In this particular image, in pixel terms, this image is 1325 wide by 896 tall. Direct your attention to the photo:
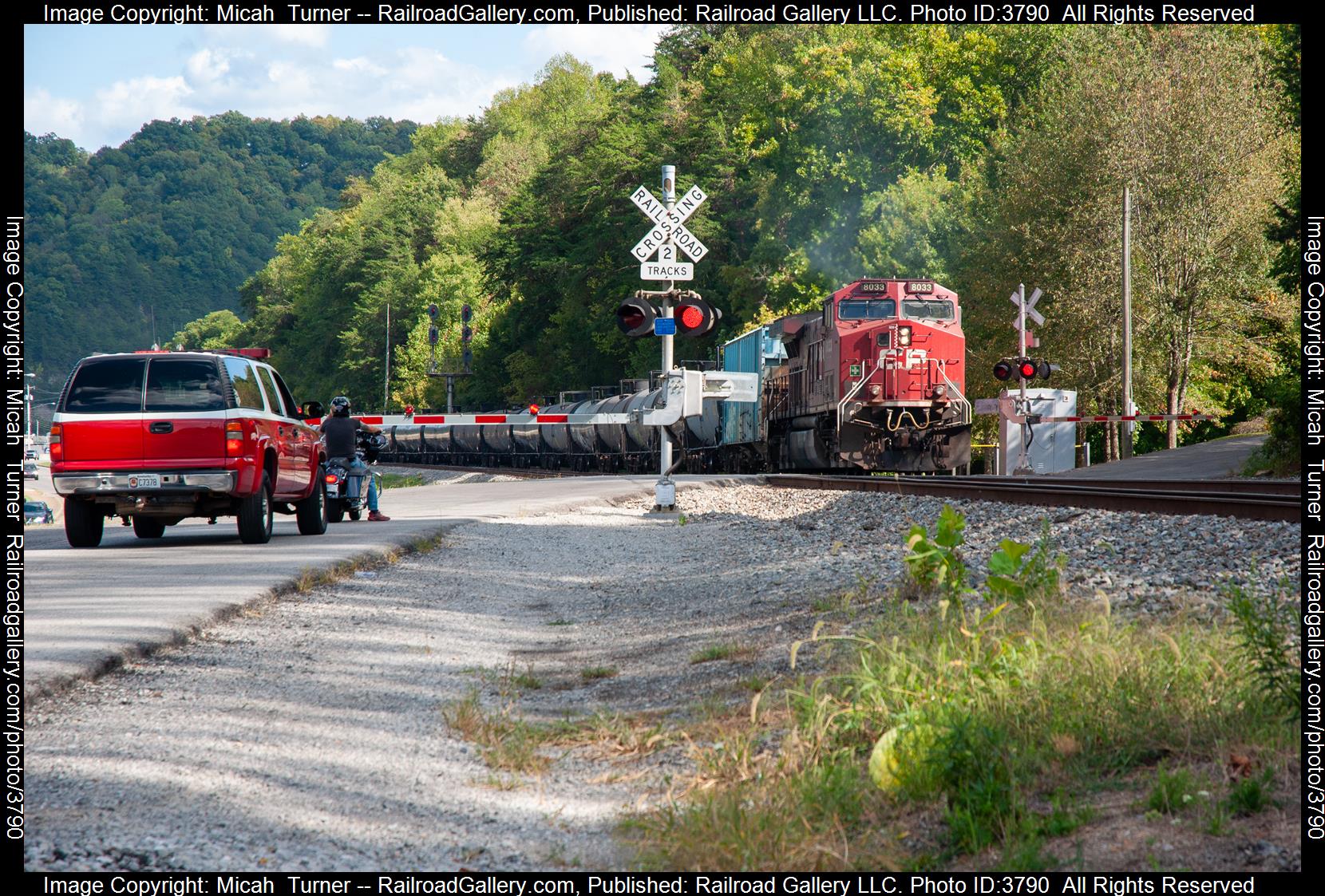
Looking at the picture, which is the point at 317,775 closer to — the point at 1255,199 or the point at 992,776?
the point at 992,776

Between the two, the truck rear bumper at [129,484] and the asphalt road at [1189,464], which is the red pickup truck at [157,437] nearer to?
the truck rear bumper at [129,484]

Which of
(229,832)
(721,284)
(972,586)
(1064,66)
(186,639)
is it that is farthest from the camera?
(721,284)

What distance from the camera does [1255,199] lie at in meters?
36.1

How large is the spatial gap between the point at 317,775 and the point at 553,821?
3.10 feet

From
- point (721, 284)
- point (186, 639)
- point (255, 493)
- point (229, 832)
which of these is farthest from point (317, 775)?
point (721, 284)

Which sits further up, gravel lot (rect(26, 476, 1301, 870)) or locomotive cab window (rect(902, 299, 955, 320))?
locomotive cab window (rect(902, 299, 955, 320))

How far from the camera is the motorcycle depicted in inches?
681

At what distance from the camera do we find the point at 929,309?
82.1 feet

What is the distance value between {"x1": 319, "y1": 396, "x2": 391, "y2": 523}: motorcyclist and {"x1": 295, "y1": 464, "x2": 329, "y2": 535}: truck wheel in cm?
202

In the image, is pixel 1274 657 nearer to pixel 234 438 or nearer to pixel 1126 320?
pixel 234 438

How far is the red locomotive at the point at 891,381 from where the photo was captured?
23.9m

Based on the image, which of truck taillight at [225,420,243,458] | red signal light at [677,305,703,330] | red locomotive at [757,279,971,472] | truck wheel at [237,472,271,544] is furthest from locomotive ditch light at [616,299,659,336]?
red locomotive at [757,279,971,472]

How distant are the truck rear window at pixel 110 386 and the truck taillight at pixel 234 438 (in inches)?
34.9

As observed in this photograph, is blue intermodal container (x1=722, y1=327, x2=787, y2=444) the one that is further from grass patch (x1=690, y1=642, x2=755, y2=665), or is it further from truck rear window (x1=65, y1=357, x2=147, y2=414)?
grass patch (x1=690, y1=642, x2=755, y2=665)
